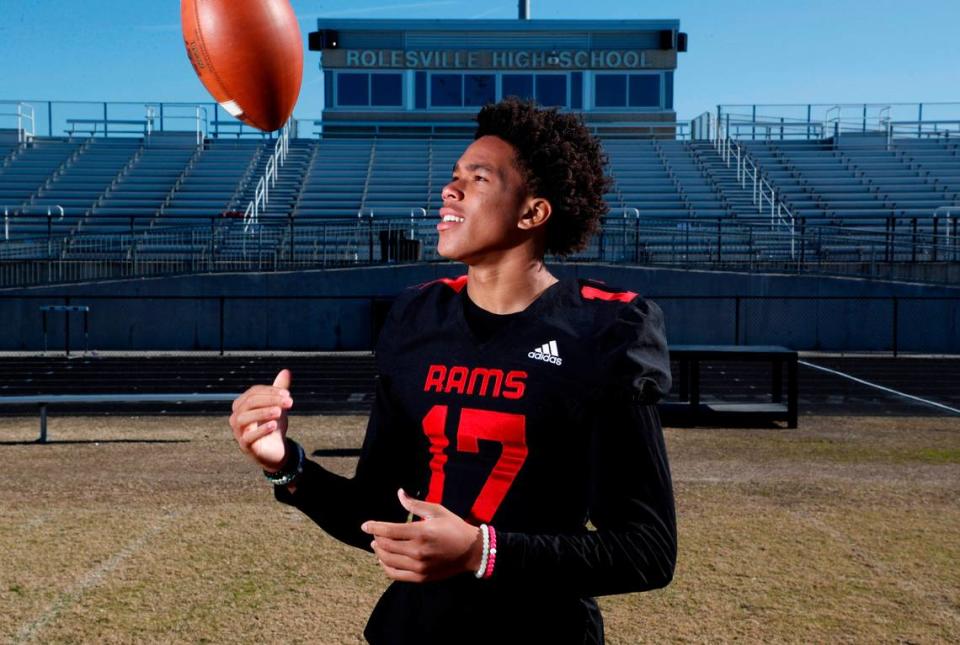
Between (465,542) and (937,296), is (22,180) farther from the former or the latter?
(465,542)

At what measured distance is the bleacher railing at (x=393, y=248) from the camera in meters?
24.0

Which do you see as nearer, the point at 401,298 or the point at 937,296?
the point at 401,298

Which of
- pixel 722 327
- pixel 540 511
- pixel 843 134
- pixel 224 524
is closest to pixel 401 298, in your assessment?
pixel 540 511

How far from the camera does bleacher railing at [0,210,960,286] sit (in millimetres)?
23953

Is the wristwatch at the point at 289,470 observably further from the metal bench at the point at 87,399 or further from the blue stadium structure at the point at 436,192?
the blue stadium structure at the point at 436,192

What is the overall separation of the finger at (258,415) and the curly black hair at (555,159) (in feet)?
2.43

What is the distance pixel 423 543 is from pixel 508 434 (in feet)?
1.24

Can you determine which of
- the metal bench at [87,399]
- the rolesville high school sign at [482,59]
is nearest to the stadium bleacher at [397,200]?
the rolesville high school sign at [482,59]

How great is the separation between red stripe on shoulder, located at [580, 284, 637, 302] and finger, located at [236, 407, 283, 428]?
70 centimetres

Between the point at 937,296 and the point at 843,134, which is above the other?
the point at 843,134

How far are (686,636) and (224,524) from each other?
3275 millimetres

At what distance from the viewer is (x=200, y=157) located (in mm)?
35000

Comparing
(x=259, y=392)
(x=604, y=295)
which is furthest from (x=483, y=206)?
(x=259, y=392)

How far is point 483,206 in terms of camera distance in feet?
7.28
